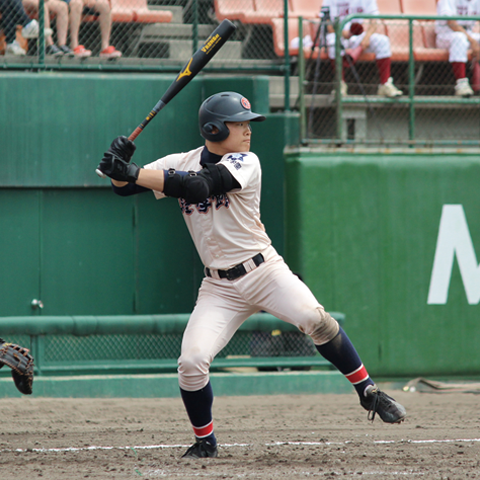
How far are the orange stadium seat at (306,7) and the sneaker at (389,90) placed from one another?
1.68 m

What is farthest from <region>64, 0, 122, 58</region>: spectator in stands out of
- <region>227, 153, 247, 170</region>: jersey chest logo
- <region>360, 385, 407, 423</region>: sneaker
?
<region>360, 385, 407, 423</region>: sneaker

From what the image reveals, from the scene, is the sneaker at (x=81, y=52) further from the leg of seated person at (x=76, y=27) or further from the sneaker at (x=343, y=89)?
the sneaker at (x=343, y=89)

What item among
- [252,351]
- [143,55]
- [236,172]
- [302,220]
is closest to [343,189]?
[302,220]

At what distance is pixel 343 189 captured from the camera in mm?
7574

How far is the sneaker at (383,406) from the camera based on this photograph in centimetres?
413

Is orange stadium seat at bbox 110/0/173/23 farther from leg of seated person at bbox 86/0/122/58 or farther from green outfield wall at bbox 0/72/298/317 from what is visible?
green outfield wall at bbox 0/72/298/317

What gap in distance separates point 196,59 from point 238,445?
232cm

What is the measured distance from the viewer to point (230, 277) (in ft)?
13.7

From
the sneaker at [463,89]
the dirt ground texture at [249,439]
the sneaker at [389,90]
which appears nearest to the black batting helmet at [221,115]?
the dirt ground texture at [249,439]

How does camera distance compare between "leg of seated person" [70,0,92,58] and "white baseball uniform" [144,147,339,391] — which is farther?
"leg of seated person" [70,0,92,58]

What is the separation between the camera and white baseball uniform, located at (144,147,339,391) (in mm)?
4047

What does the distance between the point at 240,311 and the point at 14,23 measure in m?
4.87

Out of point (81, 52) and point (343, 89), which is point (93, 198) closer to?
point (81, 52)

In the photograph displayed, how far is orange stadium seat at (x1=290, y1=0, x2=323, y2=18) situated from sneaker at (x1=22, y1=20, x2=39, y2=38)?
10.2 ft
